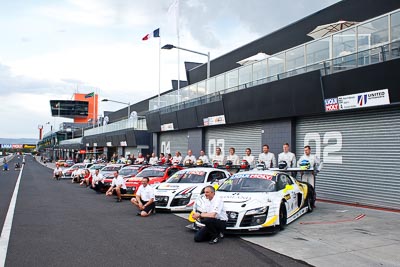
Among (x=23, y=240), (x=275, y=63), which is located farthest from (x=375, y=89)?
(x=23, y=240)

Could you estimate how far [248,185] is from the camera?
34.3 ft

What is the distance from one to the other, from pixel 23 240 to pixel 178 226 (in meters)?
3.64

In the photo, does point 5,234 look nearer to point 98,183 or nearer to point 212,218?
point 212,218

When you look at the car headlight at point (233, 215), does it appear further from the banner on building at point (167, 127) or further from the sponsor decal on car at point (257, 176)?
the banner on building at point (167, 127)

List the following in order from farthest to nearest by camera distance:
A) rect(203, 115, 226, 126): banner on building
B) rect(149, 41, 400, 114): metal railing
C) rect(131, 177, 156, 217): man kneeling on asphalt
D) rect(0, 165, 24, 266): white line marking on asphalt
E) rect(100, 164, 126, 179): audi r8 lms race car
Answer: rect(203, 115, 226, 126): banner on building, rect(100, 164, 126, 179): audi r8 lms race car, rect(149, 41, 400, 114): metal railing, rect(131, 177, 156, 217): man kneeling on asphalt, rect(0, 165, 24, 266): white line marking on asphalt

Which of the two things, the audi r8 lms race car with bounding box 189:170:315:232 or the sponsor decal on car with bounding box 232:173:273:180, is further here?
the sponsor decal on car with bounding box 232:173:273:180

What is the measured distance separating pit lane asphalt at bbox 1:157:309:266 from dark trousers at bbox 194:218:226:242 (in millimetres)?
181

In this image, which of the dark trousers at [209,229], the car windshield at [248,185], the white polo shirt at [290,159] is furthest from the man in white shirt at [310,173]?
the dark trousers at [209,229]

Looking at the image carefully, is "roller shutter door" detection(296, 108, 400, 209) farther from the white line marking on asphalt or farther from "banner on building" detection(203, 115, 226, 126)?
the white line marking on asphalt

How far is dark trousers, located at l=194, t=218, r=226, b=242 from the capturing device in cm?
847

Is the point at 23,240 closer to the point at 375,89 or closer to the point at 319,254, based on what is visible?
the point at 319,254

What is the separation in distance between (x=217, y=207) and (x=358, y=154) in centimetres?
780

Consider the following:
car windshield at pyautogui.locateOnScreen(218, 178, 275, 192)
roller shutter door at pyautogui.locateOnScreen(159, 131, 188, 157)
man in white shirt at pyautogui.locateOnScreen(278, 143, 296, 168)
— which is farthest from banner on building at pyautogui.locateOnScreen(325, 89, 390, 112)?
roller shutter door at pyautogui.locateOnScreen(159, 131, 188, 157)

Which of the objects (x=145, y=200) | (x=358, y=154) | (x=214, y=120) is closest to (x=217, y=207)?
(x=145, y=200)
